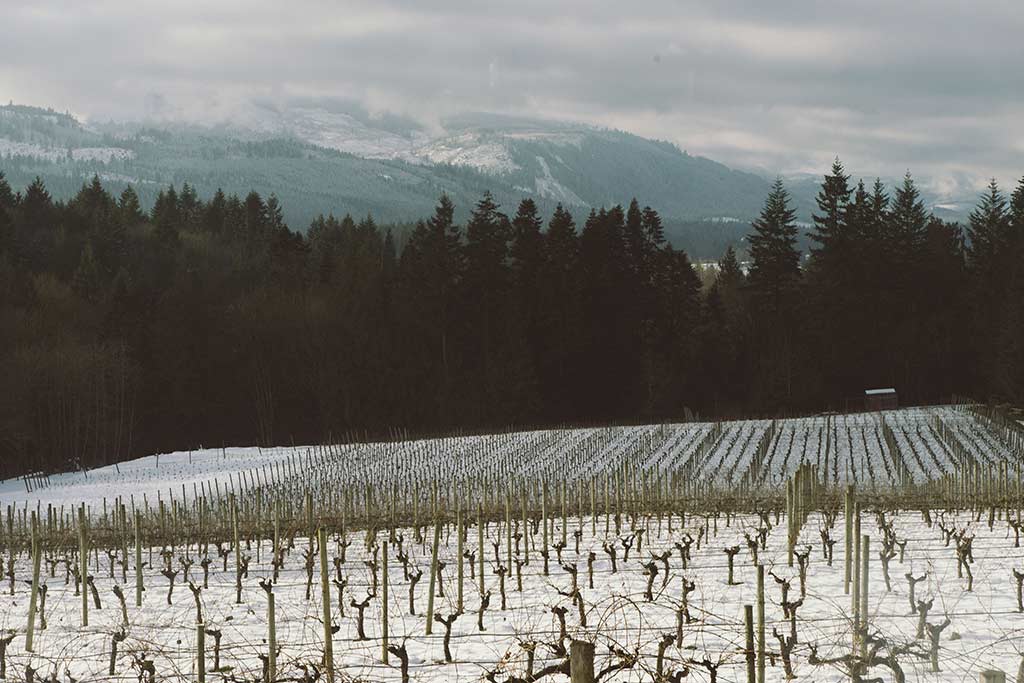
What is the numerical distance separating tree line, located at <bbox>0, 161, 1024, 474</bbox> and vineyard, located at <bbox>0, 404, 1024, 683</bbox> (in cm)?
2131

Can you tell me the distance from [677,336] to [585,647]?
58.7 metres

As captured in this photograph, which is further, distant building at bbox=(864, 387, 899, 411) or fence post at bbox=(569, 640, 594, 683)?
distant building at bbox=(864, 387, 899, 411)

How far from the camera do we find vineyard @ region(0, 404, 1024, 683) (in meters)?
10.4

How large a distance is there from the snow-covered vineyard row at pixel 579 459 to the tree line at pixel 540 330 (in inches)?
509

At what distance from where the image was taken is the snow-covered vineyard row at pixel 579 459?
3475 centimetres

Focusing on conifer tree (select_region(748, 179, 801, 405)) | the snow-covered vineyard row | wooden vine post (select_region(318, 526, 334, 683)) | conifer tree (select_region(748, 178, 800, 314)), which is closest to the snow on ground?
wooden vine post (select_region(318, 526, 334, 683))

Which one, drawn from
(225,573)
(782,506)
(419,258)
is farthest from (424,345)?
(225,573)

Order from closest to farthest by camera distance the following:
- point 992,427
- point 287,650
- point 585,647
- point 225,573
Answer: point 585,647 < point 287,650 < point 225,573 < point 992,427

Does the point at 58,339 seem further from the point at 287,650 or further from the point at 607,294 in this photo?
the point at 287,650

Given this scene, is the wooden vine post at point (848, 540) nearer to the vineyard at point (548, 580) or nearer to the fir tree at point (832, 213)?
the vineyard at point (548, 580)

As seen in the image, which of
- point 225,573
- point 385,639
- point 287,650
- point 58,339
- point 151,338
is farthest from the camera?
point 151,338

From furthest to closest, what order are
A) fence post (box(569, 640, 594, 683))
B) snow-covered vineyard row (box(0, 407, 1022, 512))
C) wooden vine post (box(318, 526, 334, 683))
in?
snow-covered vineyard row (box(0, 407, 1022, 512)), wooden vine post (box(318, 526, 334, 683)), fence post (box(569, 640, 594, 683))

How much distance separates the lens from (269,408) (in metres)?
63.4

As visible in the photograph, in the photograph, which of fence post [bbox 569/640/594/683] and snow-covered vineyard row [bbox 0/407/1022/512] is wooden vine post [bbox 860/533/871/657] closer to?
fence post [bbox 569/640/594/683]
